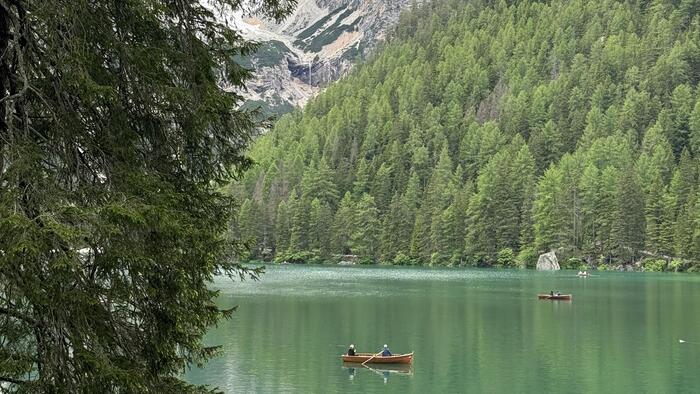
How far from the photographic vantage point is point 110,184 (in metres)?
7.55

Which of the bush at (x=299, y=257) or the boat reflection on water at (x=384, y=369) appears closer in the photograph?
the boat reflection on water at (x=384, y=369)

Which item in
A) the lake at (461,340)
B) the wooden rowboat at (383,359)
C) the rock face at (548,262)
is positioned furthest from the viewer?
the rock face at (548,262)

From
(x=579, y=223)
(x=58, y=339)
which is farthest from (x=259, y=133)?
(x=579, y=223)

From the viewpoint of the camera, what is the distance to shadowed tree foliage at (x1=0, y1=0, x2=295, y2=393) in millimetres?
6734

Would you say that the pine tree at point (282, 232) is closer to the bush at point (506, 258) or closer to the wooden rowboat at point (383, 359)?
the bush at point (506, 258)

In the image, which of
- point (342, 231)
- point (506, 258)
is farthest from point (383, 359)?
point (342, 231)

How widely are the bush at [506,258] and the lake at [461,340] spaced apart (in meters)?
59.8

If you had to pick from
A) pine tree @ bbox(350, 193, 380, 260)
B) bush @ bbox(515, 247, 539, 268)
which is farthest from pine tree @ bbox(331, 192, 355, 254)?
bush @ bbox(515, 247, 539, 268)

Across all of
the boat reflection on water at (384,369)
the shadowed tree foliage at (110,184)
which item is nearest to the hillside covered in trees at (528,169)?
the boat reflection on water at (384,369)

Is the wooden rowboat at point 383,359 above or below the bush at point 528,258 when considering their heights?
below

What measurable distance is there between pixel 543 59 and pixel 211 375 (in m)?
174

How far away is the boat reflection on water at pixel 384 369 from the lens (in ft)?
120

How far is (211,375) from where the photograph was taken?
116ft

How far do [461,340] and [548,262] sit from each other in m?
85.2
